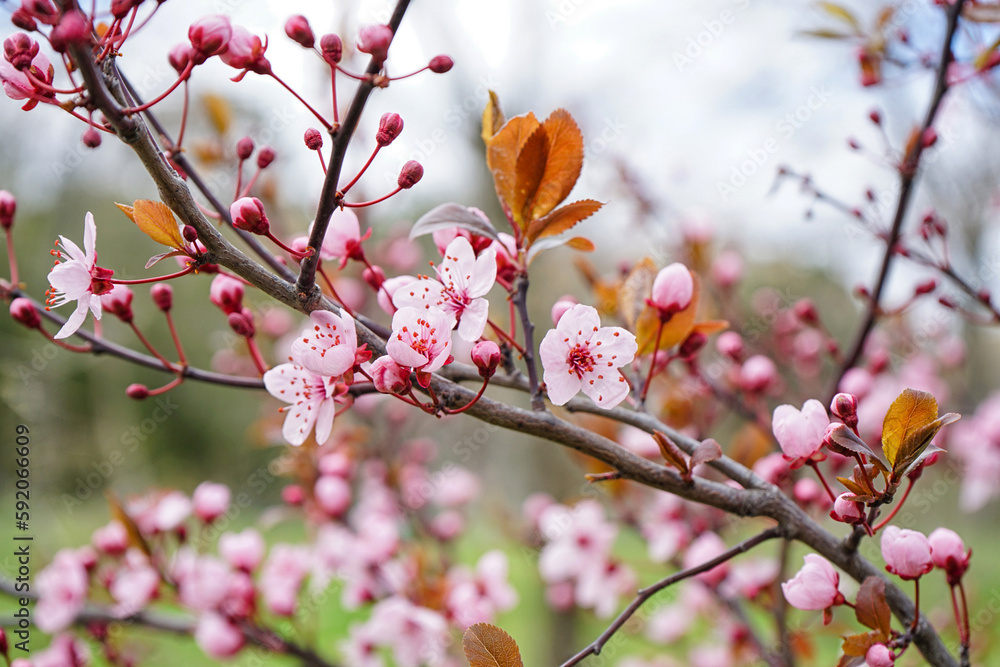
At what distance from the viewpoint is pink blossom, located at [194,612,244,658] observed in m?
1.12

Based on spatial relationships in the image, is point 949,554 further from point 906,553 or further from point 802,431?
point 802,431

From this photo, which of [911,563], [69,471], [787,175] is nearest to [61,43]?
[911,563]

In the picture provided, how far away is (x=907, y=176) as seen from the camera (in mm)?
902

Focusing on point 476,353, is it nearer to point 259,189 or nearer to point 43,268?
point 259,189

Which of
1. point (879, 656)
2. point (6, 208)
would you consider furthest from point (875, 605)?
point (6, 208)

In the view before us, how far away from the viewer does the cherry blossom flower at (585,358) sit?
1.78 feet

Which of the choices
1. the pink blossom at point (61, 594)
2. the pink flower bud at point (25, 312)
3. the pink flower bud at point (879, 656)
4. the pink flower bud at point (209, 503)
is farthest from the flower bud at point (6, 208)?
the pink flower bud at point (879, 656)

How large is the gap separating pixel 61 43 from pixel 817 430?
59 centimetres

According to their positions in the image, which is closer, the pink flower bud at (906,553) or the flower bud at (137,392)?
the pink flower bud at (906,553)

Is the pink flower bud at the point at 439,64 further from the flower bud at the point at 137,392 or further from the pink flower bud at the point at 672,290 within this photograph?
the flower bud at the point at 137,392

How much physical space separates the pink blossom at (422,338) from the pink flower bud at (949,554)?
49 cm

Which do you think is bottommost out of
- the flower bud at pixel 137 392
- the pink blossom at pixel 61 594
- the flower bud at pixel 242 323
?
the pink blossom at pixel 61 594

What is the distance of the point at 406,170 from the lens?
0.50m

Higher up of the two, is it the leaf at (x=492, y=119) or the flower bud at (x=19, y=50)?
the leaf at (x=492, y=119)
